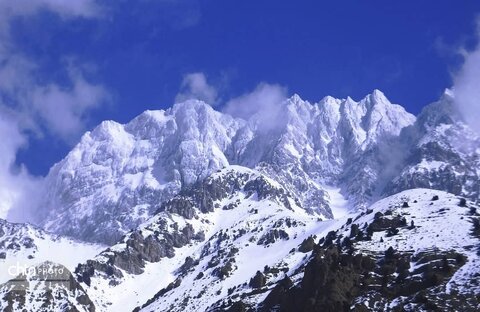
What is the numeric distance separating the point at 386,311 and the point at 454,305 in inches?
651

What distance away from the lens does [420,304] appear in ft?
643

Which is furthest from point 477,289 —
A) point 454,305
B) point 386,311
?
point 386,311

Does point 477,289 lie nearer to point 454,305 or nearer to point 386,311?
point 454,305

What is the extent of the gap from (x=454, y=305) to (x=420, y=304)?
8.25 meters

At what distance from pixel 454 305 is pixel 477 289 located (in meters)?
9.56

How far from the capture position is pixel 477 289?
19738cm

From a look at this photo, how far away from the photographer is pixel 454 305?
7534 inches

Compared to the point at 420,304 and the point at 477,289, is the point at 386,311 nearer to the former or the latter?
the point at 420,304

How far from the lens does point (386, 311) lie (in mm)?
199625

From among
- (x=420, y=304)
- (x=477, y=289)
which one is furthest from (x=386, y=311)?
(x=477, y=289)

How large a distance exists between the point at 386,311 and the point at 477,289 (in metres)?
21.8
